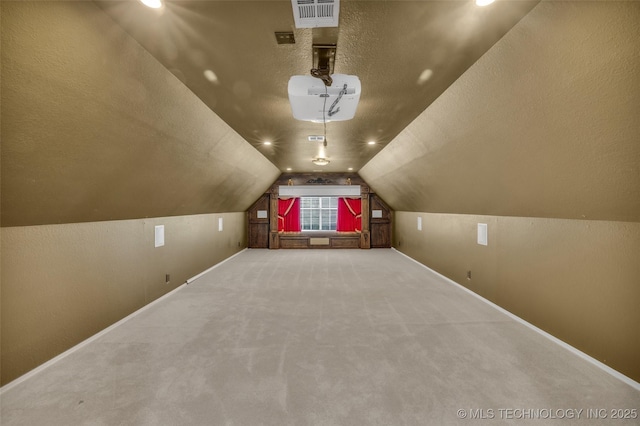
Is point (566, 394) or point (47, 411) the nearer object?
point (47, 411)

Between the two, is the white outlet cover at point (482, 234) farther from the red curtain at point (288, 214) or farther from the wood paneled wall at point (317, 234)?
the red curtain at point (288, 214)

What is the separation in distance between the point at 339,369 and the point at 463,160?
264cm

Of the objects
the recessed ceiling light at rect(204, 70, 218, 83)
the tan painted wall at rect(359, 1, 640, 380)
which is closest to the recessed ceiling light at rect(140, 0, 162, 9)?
the recessed ceiling light at rect(204, 70, 218, 83)

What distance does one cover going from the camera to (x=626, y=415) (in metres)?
1.50

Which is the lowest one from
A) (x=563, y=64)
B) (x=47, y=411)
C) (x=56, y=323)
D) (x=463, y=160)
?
(x=47, y=411)

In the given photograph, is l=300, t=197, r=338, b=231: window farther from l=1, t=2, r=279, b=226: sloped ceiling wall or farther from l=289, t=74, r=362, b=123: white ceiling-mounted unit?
l=289, t=74, r=362, b=123: white ceiling-mounted unit

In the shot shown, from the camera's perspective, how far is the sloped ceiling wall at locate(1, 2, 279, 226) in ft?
4.31

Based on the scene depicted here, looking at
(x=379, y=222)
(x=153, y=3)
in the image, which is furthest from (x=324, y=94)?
(x=379, y=222)

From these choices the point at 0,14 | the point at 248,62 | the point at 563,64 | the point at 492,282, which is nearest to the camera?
the point at 0,14

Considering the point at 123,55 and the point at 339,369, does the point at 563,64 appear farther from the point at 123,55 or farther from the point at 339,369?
the point at 123,55

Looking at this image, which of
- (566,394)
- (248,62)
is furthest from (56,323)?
(566,394)

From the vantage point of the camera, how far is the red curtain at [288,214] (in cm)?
816

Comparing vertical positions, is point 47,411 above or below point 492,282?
below

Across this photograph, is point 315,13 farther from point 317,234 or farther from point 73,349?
point 317,234
